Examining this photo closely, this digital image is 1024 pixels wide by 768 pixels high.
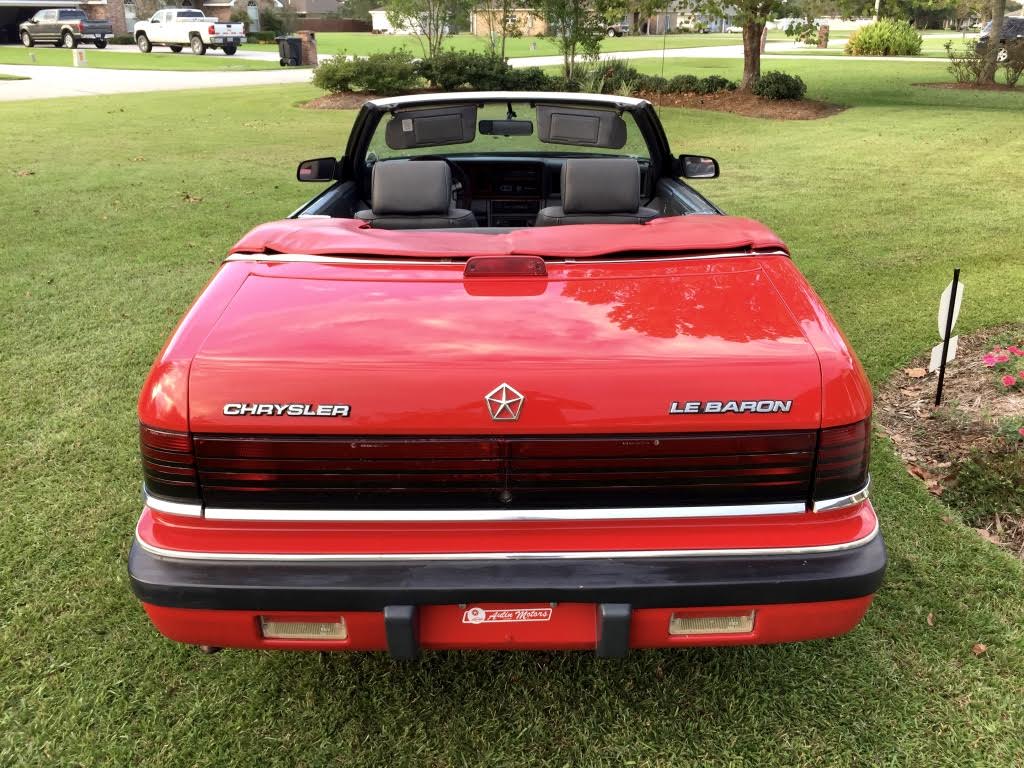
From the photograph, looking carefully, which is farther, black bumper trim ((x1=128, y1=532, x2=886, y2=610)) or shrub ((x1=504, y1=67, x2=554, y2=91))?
shrub ((x1=504, y1=67, x2=554, y2=91))

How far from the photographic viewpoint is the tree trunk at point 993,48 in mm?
19041

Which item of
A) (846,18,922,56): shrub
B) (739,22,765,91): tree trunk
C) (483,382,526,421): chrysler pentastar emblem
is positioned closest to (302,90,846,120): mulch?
(739,22,765,91): tree trunk

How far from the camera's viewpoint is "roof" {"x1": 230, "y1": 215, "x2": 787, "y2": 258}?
2.49 meters

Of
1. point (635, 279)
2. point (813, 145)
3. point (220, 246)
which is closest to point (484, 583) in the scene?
point (635, 279)

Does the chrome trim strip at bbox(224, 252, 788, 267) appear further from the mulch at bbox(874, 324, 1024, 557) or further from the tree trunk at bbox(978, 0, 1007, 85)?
the tree trunk at bbox(978, 0, 1007, 85)

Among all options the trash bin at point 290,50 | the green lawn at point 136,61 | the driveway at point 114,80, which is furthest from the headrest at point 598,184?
the trash bin at point 290,50

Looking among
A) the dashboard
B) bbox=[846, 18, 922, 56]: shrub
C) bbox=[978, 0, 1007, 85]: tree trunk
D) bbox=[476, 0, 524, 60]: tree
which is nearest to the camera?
the dashboard

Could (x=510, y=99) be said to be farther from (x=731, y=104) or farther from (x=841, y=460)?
(x=731, y=104)

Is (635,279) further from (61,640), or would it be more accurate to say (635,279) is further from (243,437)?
(61,640)

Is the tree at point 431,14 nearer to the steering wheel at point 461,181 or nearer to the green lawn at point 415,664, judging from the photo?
the green lawn at point 415,664

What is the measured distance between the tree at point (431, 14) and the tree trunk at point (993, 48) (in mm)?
12805

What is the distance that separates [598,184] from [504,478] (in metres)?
1.76

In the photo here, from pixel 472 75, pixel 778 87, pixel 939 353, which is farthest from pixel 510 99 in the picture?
pixel 472 75

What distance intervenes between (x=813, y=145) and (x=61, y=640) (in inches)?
504
